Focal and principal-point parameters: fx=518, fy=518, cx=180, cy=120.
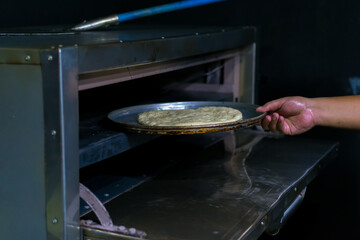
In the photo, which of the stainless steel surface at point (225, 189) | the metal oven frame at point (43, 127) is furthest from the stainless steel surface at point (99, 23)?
the stainless steel surface at point (225, 189)

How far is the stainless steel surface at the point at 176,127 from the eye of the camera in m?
1.26

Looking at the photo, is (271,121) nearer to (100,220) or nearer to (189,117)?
(189,117)

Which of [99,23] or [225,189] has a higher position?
[99,23]

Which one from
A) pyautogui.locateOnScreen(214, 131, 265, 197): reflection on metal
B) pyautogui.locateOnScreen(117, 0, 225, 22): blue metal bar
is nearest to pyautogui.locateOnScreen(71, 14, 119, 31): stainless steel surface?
pyautogui.locateOnScreen(117, 0, 225, 22): blue metal bar

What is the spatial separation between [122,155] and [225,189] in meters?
0.50

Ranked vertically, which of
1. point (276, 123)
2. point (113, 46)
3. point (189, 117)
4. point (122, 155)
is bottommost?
point (122, 155)

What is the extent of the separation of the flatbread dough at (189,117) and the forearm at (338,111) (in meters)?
0.37

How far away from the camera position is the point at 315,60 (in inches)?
98.0

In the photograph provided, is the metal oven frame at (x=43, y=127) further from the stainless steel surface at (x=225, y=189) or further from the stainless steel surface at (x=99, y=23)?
the stainless steel surface at (x=99, y=23)

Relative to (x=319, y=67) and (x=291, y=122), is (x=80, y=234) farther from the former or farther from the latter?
(x=319, y=67)

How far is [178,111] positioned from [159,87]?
46 centimetres

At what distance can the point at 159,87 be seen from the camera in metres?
2.01

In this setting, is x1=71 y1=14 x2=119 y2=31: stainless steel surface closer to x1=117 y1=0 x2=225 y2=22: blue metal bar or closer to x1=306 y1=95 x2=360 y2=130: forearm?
x1=117 y1=0 x2=225 y2=22: blue metal bar

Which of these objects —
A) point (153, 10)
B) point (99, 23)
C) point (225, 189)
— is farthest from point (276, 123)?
point (99, 23)
